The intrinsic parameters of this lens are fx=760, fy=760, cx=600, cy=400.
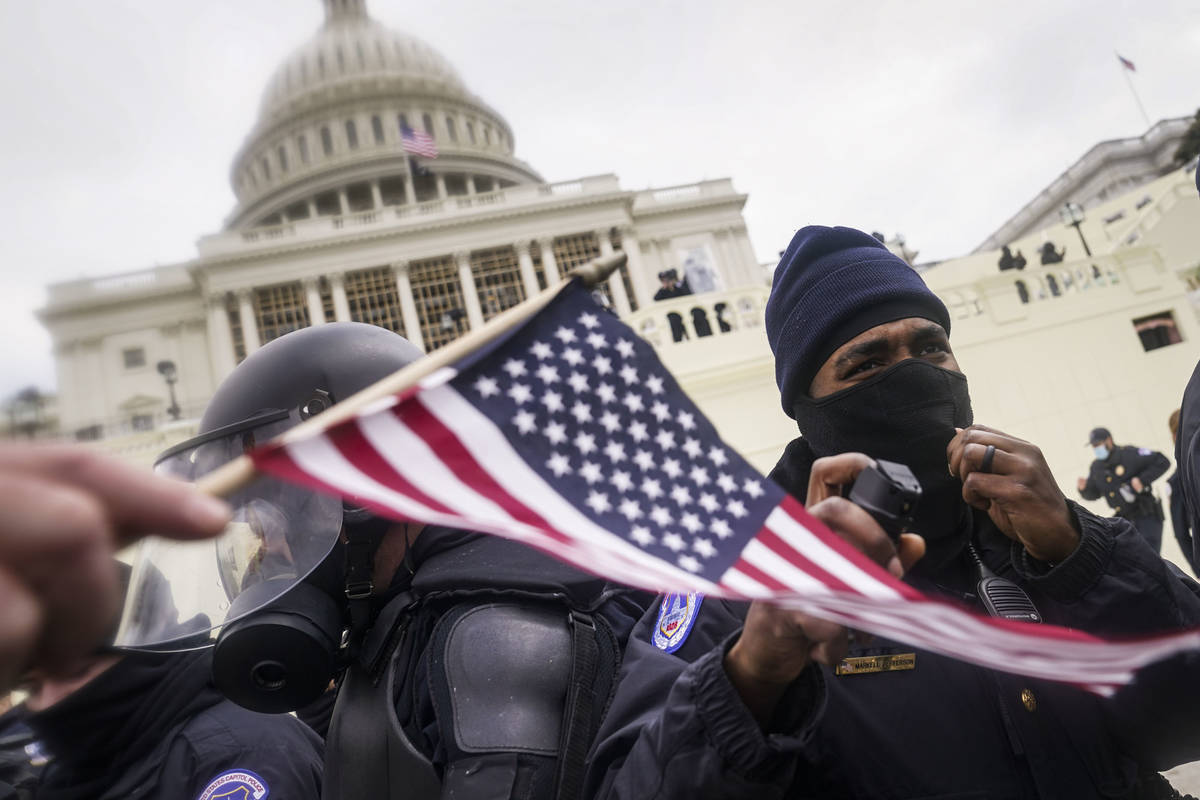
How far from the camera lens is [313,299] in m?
35.7

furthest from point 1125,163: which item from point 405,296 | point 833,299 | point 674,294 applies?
point 833,299

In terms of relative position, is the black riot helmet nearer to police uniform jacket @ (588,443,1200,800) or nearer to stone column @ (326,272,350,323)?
police uniform jacket @ (588,443,1200,800)

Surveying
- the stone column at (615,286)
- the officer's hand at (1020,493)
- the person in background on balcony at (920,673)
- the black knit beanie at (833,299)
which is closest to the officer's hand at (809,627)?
the person in background on balcony at (920,673)

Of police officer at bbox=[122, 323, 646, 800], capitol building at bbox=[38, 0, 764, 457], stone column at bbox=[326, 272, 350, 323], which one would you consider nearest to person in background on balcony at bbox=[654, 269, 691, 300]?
police officer at bbox=[122, 323, 646, 800]

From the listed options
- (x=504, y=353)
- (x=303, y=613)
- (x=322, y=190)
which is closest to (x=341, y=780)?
(x=303, y=613)

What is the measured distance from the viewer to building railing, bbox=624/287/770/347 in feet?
41.0

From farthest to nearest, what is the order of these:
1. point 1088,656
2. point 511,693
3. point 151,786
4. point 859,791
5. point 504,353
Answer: point 151,786 → point 511,693 → point 859,791 → point 504,353 → point 1088,656

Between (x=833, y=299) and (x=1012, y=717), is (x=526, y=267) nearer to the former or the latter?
(x=833, y=299)

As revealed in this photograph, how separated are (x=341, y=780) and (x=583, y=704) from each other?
0.59 meters

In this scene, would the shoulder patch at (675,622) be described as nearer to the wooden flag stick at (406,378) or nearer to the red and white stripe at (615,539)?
the red and white stripe at (615,539)

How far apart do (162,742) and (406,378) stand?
1690 mm

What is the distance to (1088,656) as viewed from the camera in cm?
101

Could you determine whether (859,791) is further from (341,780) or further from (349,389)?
(349,389)

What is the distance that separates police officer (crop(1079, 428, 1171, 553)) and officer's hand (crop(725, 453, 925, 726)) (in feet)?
22.8
